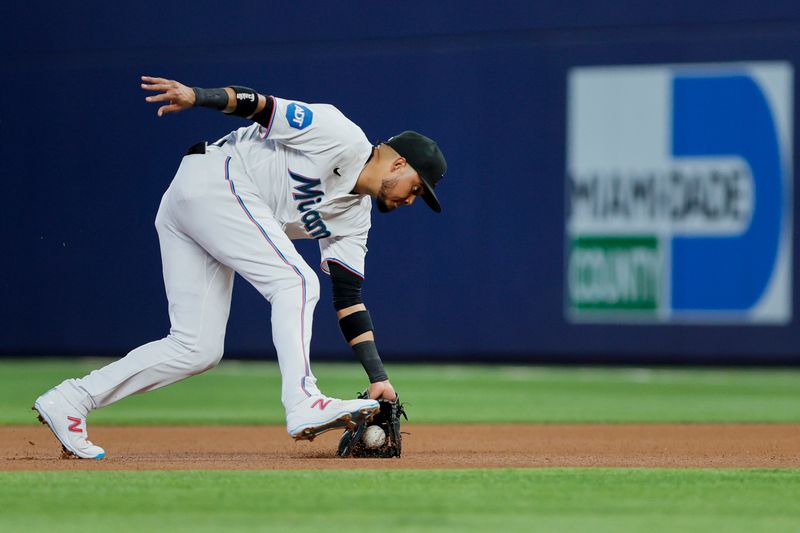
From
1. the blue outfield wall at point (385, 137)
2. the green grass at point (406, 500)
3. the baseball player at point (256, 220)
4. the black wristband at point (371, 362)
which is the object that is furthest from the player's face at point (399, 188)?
the blue outfield wall at point (385, 137)

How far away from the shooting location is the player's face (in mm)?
5215

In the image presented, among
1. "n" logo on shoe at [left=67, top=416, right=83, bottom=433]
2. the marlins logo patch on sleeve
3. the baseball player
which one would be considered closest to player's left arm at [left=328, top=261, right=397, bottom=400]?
the baseball player

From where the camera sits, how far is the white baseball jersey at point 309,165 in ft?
16.9

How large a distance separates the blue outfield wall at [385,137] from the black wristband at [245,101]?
833 cm

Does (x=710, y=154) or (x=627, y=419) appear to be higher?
(x=710, y=154)

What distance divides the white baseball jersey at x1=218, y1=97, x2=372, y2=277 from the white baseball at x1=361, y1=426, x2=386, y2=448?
732 mm

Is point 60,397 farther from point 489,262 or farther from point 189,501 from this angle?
point 489,262

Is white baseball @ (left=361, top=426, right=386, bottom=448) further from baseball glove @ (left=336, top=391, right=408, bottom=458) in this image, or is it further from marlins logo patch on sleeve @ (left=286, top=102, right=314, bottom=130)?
marlins logo patch on sleeve @ (left=286, top=102, right=314, bottom=130)

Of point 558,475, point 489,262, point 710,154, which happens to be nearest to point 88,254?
point 489,262

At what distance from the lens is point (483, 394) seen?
1062cm

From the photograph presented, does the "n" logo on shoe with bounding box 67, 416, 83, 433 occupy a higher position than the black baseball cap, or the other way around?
the black baseball cap

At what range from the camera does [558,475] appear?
4770 mm

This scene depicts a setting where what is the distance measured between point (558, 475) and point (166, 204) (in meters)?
1.85

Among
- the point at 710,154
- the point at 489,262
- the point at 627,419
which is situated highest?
the point at 710,154
